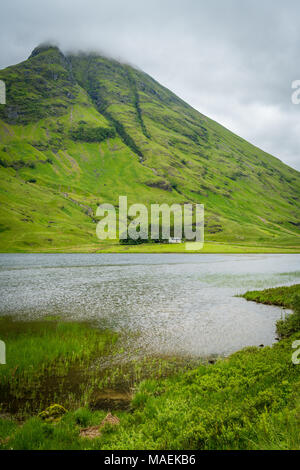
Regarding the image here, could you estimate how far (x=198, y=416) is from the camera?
1142 cm

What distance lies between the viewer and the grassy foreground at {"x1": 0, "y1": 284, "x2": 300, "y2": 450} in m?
9.30

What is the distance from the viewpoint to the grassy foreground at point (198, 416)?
9.30m

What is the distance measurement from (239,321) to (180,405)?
2113cm

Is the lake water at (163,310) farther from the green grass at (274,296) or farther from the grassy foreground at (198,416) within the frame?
the grassy foreground at (198,416)

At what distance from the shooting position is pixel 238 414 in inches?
412

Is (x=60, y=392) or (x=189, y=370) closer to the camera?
(x=60, y=392)

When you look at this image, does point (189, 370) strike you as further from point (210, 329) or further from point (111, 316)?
point (111, 316)

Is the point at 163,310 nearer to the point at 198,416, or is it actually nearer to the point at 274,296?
the point at 274,296
